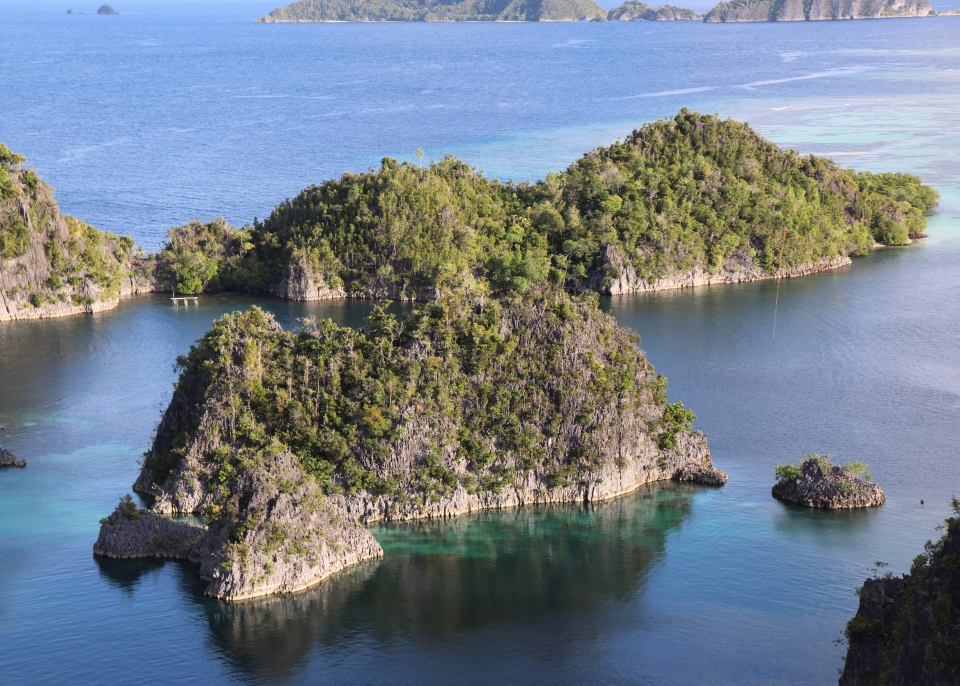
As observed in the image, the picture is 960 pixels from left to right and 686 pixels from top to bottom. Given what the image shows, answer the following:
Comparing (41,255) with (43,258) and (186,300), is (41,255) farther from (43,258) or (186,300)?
(186,300)

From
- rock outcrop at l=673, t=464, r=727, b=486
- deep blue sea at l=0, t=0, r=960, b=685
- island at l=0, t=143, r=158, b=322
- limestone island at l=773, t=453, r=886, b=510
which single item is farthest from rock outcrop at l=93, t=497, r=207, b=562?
island at l=0, t=143, r=158, b=322

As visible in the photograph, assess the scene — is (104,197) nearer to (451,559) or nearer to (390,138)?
(390,138)

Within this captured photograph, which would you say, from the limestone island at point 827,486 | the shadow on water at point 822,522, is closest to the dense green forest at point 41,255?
the limestone island at point 827,486

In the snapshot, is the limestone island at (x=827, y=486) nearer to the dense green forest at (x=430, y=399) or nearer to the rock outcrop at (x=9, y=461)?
the dense green forest at (x=430, y=399)

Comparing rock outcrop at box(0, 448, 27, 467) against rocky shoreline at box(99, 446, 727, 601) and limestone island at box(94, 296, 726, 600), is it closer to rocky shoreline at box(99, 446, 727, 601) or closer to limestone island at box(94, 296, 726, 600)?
limestone island at box(94, 296, 726, 600)

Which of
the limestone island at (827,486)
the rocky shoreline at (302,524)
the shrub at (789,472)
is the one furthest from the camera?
the shrub at (789,472)

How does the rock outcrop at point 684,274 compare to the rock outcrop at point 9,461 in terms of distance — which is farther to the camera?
the rock outcrop at point 684,274

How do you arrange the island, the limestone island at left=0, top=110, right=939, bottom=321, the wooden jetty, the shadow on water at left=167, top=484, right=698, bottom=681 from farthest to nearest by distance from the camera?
the wooden jetty
the limestone island at left=0, top=110, right=939, bottom=321
the island
the shadow on water at left=167, top=484, right=698, bottom=681
